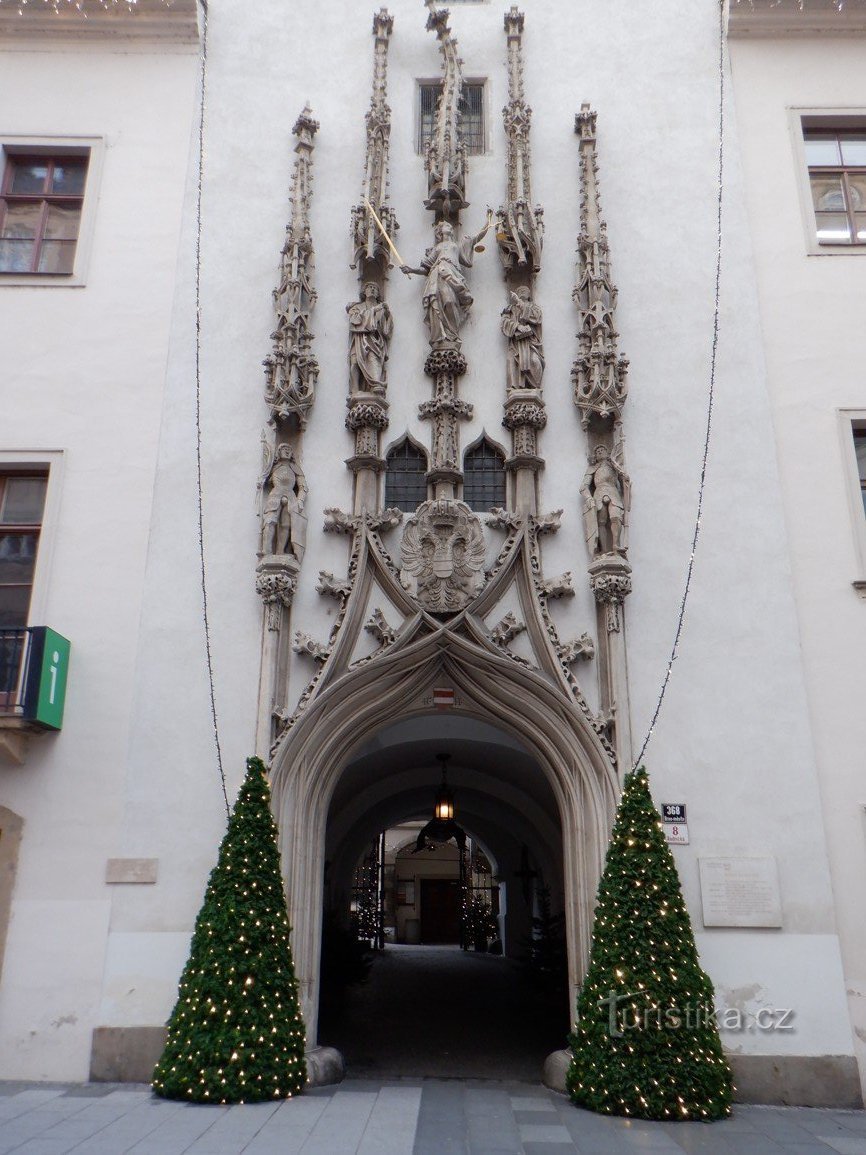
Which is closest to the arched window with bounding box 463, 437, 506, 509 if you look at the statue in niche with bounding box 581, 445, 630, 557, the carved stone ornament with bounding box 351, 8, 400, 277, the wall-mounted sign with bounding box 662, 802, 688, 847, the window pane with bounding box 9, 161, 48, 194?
the statue in niche with bounding box 581, 445, 630, 557

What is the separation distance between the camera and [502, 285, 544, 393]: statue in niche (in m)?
9.79

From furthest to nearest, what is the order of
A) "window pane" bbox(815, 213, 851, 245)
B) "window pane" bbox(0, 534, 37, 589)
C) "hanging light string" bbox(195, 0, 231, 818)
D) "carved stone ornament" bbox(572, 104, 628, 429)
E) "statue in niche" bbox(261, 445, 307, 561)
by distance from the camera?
"window pane" bbox(815, 213, 851, 245)
"carved stone ornament" bbox(572, 104, 628, 429)
"window pane" bbox(0, 534, 37, 589)
"statue in niche" bbox(261, 445, 307, 561)
"hanging light string" bbox(195, 0, 231, 818)

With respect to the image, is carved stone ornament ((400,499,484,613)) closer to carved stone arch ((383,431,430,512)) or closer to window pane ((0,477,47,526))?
carved stone arch ((383,431,430,512))

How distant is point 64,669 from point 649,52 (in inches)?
392

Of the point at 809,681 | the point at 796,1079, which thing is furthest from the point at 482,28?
the point at 796,1079

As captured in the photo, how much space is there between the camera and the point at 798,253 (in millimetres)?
10406

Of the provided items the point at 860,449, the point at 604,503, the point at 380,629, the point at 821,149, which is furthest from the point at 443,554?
the point at 821,149

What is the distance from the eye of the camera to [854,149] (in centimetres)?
1106

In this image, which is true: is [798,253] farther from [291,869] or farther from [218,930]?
[218,930]

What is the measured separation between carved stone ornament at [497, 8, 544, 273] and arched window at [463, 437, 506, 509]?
2.20m

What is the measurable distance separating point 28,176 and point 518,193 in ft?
19.1

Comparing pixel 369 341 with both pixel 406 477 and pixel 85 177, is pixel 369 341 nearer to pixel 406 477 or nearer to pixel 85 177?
pixel 406 477

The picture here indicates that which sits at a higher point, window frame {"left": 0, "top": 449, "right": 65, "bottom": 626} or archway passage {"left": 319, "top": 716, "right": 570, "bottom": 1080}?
window frame {"left": 0, "top": 449, "right": 65, "bottom": 626}

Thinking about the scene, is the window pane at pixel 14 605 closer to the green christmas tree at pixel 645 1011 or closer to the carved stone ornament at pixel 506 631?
the carved stone ornament at pixel 506 631
